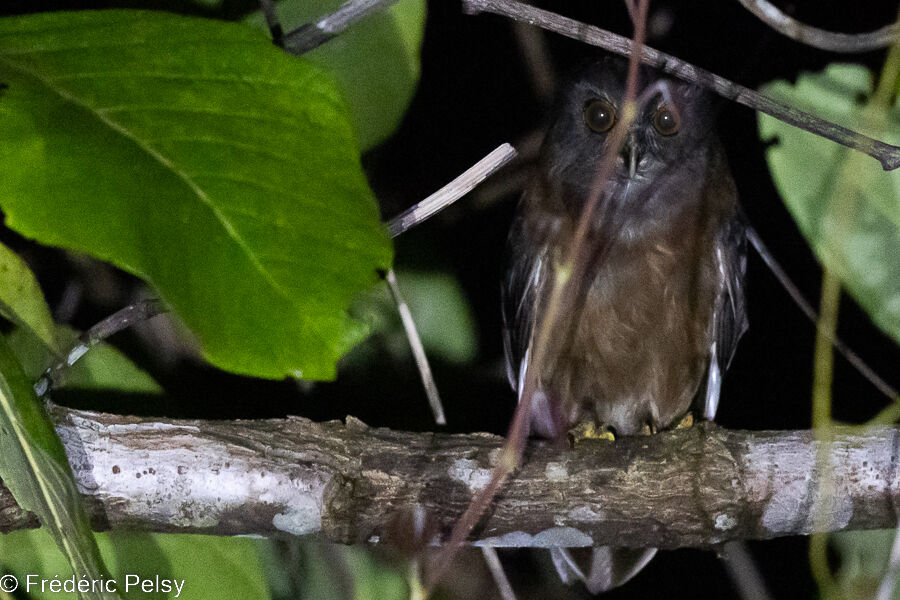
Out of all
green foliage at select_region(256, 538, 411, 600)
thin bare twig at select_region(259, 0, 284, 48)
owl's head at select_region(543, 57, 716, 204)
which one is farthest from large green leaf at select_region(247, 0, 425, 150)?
green foliage at select_region(256, 538, 411, 600)

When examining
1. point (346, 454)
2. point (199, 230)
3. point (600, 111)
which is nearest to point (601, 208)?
point (600, 111)

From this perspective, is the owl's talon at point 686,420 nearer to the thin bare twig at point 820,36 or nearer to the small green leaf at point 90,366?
the thin bare twig at point 820,36

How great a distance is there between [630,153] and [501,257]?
1.53ft

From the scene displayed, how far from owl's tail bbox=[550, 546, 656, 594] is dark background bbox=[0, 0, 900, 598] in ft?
0.50

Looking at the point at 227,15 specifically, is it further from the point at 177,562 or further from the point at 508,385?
the point at 508,385

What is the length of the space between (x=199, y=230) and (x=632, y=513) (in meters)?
0.94

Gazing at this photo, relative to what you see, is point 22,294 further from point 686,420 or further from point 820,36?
point 686,420

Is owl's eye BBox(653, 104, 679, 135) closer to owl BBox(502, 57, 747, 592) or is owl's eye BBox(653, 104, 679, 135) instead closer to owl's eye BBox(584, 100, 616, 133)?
owl BBox(502, 57, 747, 592)

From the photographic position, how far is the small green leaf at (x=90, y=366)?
4.50 ft

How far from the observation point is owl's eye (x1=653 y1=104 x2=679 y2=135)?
6.78 ft

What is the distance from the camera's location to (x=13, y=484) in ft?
2.64

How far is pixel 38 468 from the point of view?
2.52 ft

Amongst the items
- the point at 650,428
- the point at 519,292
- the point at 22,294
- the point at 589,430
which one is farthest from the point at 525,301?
the point at 22,294

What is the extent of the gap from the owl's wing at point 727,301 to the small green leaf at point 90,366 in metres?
1.37
